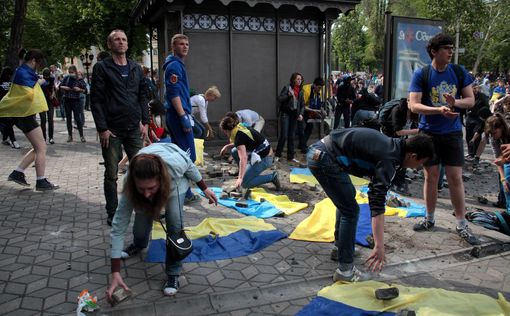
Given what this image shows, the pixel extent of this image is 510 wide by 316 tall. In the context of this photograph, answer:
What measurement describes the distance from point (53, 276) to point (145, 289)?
2.75 ft

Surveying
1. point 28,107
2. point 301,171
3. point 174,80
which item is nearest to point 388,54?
point 301,171

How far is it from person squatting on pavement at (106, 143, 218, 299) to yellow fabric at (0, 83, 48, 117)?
3.54 meters

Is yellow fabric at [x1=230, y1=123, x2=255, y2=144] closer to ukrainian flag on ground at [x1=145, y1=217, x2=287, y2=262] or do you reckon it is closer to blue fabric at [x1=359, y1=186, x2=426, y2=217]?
ukrainian flag on ground at [x1=145, y1=217, x2=287, y2=262]

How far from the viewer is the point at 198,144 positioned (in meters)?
8.30

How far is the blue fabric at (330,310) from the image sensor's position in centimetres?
298

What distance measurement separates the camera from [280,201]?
19.2ft

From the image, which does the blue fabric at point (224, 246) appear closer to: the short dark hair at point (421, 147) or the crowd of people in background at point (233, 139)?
the crowd of people in background at point (233, 139)

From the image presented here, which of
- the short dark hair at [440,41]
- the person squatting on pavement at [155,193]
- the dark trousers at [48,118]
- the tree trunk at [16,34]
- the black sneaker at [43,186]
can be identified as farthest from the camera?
the tree trunk at [16,34]

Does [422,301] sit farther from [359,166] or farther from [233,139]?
[233,139]

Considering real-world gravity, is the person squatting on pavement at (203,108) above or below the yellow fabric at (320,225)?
above

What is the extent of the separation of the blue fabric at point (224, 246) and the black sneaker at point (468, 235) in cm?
180

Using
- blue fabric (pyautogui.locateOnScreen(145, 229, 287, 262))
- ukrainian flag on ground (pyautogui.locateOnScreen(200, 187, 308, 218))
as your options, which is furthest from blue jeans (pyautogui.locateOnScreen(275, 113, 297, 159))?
blue fabric (pyautogui.locateOnScreen(145, 229, 287, 262))

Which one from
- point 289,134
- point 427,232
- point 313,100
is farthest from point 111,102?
point 313,100

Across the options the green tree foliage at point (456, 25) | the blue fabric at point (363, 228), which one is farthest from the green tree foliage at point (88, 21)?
the blue fabric at point (363, 228)
